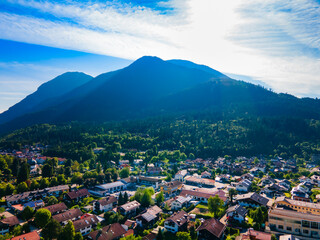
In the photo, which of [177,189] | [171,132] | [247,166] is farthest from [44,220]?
[171,132]

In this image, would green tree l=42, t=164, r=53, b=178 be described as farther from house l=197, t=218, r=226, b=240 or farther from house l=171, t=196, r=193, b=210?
house l=197, t=218, r=226, b=240

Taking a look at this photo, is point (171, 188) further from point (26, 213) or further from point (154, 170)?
point (26, 213)

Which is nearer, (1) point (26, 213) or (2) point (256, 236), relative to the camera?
(2) point (256, 236)

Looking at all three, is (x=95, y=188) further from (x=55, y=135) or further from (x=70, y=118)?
(x=70, y=118)

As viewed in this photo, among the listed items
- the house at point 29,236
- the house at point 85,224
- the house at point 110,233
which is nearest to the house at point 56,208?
the house at point 85,224

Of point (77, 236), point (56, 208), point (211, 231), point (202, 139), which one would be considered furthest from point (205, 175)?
point (77, 236)

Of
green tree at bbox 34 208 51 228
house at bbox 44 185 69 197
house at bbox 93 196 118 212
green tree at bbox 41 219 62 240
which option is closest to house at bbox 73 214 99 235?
green tree at bbox 41 219 62 240

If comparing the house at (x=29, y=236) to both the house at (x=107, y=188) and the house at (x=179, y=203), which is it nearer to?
the house at (x=107, y=188)
